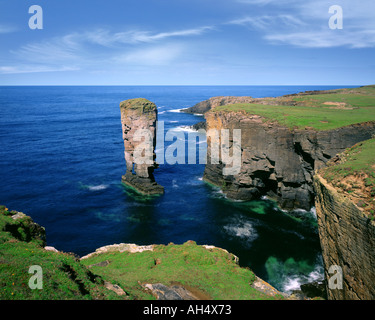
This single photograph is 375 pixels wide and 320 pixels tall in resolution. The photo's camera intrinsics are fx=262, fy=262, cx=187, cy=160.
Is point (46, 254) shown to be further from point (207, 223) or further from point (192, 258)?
point (207, 223)

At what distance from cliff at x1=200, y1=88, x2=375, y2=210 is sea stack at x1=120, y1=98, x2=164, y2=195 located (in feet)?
45.0

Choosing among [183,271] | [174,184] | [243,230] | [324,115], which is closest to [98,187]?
[174,184]

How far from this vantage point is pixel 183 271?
19.2 m

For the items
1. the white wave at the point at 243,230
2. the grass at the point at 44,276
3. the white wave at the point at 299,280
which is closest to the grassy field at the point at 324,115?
the white wave at the point at 243,230

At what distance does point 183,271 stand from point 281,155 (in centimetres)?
2949

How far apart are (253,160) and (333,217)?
28246 mm

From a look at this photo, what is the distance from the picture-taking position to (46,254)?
1509cm

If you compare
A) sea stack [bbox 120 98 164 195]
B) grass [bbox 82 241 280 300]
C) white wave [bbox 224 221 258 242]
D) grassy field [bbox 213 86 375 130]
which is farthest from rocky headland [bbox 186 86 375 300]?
sea stack [bbox 120 98 164 195]

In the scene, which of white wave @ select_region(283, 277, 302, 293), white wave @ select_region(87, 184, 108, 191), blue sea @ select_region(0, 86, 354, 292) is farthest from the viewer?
white wave @ select_region(87, 184, 108, 191)

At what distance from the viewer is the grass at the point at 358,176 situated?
16067mm

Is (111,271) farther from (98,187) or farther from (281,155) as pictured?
(98,187)

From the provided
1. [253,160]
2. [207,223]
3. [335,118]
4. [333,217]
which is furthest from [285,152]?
[333,217]

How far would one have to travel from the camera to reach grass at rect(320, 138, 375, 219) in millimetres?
16067

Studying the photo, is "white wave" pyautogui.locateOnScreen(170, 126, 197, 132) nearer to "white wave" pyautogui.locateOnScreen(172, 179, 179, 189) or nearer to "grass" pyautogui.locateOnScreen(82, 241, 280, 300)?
"white wave" pyautogui.locateOnScreen(172, 179, 179, 189)
